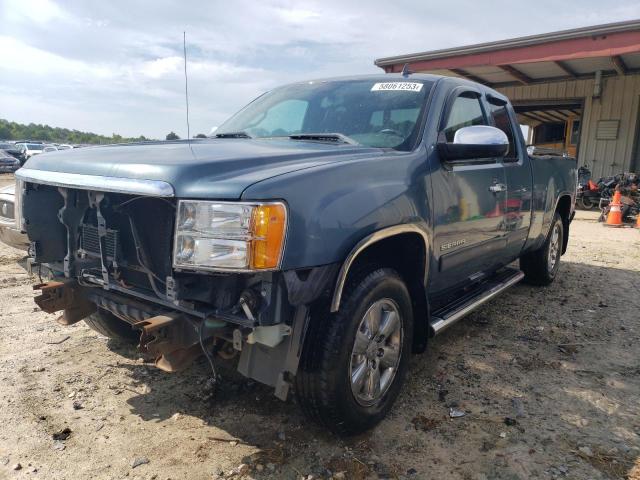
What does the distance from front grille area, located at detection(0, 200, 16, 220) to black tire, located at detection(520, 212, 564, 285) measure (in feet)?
15.6

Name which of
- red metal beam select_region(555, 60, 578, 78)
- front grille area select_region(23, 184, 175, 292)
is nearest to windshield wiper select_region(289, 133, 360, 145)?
front grille area select_region(23, 184, 175, 292)

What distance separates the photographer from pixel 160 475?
235 centimetres

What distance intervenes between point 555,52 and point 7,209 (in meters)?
12.2

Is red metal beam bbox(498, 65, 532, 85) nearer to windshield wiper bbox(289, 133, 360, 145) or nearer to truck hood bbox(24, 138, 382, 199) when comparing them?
windshield wiper bbox(289, 133, 360, 145)

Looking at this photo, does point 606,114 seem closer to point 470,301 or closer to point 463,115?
point 463,115

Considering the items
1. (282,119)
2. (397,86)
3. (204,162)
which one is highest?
(397,86)

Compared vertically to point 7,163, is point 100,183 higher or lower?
higher

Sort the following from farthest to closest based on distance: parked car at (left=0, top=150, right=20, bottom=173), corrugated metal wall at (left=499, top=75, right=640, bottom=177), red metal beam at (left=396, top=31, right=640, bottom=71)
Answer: parked car at (left=0, top=150, right=20, bottom=173), corrugated metal wall at (left=499, top=75, right=640, bottom=177), red metal beam at (left=396, top=31, right=640, bottom=71)

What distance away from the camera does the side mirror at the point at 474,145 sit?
2.96 metres

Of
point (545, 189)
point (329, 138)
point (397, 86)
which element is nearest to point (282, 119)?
point (329, 138)

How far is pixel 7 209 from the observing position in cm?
317

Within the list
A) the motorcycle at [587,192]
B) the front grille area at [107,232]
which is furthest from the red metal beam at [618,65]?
the front grille area at [107,232]

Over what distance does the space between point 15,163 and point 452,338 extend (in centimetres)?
2897

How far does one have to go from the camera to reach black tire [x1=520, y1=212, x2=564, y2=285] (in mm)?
5496
